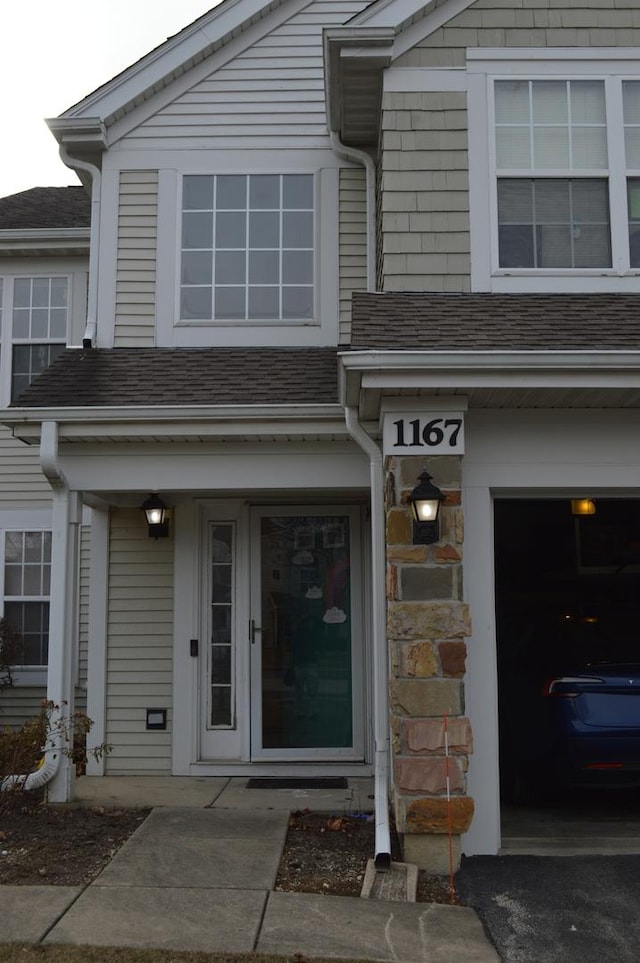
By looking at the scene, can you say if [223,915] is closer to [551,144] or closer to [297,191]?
[551,144]

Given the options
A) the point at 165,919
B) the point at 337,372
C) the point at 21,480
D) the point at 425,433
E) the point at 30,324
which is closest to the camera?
the point at 165,919

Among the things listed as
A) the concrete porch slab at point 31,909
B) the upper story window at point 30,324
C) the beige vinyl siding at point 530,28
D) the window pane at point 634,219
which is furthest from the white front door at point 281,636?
the upper story window at point 30,324

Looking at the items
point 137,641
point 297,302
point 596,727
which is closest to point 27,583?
point 137,641

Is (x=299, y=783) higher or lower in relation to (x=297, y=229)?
lower

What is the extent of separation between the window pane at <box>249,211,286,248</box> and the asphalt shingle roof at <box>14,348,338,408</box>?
1045 mm

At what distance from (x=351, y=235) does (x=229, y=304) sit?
125 cm

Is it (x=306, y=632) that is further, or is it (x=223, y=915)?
(x=306, y=632)

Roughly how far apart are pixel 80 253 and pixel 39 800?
247 inches

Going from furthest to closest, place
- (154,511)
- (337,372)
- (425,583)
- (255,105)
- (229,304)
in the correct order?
(255,105) → (229,304) → (154,511) → (337,372) → (425,583)

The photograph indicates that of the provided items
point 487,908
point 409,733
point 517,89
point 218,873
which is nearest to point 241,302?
point 517,89

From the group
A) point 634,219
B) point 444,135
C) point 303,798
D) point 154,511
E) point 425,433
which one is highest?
point 444,135

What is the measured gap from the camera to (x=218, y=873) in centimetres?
491

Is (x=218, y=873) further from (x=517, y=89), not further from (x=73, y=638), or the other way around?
(x=517, y=89)

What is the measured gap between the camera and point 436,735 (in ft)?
16.5
